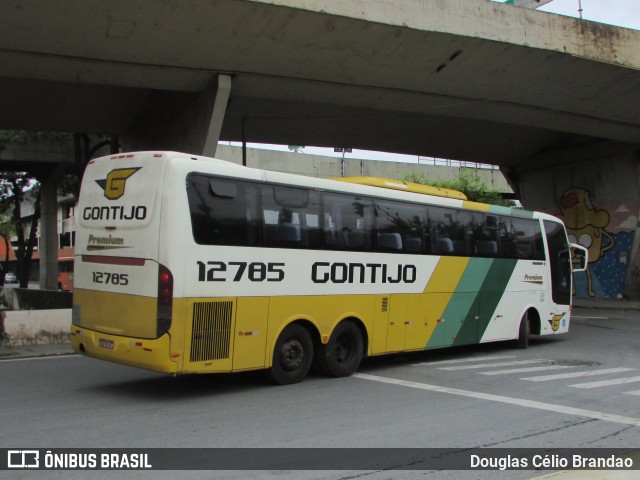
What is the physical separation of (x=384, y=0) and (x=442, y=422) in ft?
34.5

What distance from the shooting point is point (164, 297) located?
7918 mm

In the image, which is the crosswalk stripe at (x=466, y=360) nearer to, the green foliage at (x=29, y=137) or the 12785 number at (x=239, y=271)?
the 12785 number at (x=239, y=271)

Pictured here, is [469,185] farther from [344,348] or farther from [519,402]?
[519,402]

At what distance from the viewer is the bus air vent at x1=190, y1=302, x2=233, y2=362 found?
26.7ft

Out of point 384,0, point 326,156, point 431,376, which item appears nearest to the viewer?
point 431,376

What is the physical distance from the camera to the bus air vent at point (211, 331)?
8141 mm

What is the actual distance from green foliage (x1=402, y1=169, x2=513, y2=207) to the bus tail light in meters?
32.8

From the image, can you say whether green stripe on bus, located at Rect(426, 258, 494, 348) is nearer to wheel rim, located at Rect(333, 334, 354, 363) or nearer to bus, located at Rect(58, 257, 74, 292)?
wheel rim, located at Rect(333, 334, 354, 363)

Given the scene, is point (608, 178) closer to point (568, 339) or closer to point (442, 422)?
point (568, 339)

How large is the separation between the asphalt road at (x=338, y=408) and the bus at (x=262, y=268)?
63 cm

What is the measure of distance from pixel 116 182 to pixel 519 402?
6.28 m

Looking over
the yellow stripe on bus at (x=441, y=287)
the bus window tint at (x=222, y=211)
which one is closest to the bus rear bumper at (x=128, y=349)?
the bus window tint at (x=222, y=211)

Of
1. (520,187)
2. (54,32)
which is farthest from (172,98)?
(520,187)

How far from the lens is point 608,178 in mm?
26875
